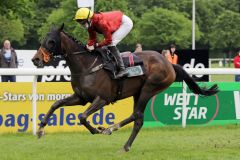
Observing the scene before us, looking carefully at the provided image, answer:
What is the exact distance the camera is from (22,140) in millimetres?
9562

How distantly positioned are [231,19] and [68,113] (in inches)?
2239

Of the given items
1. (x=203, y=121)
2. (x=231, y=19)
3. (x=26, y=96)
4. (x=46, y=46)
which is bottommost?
(x=231, y=19)

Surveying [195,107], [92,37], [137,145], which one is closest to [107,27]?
[92,37]

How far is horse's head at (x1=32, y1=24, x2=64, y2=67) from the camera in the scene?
26.2ft

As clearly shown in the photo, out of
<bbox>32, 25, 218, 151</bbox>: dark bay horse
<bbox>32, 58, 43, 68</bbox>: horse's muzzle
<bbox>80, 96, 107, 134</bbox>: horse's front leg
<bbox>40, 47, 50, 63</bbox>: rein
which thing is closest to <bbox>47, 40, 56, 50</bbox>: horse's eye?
<bbox>32, 25, 218, 151</bbox>: dark bay horse

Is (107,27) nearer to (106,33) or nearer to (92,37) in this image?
(106,33)

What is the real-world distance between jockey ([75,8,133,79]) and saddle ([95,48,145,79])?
0.07 m

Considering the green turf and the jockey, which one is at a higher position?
the jockey

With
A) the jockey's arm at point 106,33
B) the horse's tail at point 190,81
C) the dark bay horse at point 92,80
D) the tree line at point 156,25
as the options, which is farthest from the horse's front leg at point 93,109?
the tree line at point 156,25

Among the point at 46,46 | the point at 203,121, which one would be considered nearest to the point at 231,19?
the point at 203,121

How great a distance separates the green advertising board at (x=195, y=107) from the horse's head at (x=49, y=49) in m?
3.53

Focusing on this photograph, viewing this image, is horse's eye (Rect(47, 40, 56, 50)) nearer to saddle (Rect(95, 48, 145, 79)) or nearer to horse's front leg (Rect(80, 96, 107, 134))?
saddle (Rect(95, 48, 145, 79))

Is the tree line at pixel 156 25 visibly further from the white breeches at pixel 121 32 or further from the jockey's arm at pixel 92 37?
the jockey's arm at pixel 92 37

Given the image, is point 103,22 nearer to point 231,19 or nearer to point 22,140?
point 22,140
